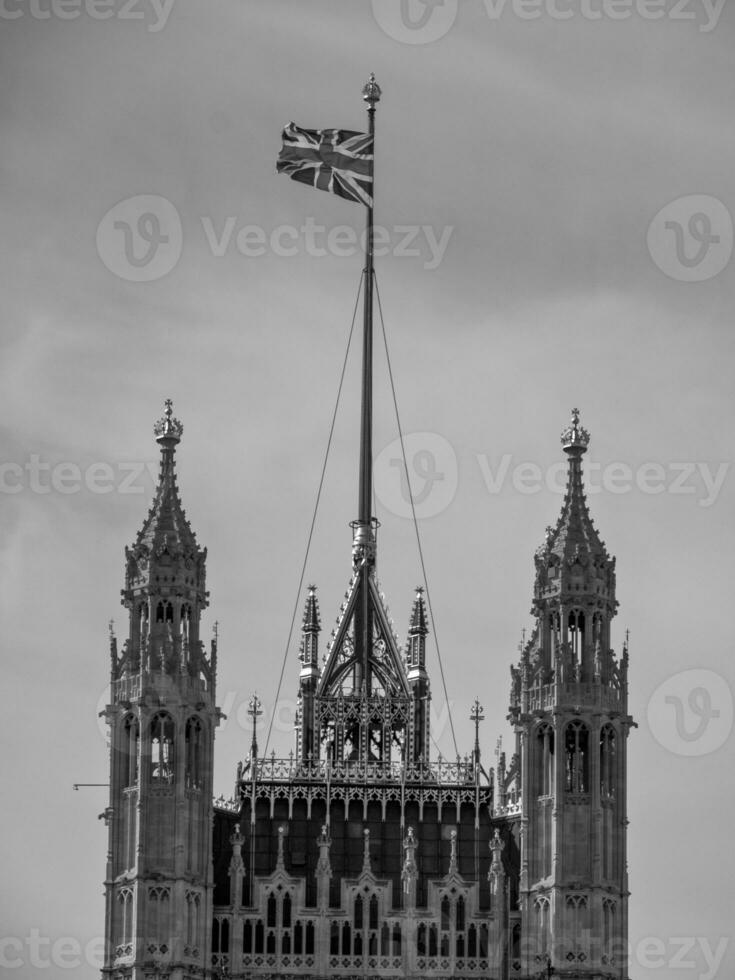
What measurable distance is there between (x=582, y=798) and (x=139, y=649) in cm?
1633

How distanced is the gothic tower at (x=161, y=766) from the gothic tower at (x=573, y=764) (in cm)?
1116

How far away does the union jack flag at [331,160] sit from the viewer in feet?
481

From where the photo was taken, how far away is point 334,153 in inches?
5842

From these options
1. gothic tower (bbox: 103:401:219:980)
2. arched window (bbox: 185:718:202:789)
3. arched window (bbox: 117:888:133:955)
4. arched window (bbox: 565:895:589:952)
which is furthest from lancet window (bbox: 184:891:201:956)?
arched window (bbox: 565:895:589:952)

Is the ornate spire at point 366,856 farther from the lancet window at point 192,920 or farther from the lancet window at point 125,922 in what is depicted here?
the lancet window at point 125,922

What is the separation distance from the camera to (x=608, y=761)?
13925 centimetres

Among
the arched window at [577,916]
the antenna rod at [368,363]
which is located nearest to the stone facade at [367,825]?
the arched window at [577,916]

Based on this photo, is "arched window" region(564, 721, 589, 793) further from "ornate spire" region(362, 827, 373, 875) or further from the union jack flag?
the union jack flag

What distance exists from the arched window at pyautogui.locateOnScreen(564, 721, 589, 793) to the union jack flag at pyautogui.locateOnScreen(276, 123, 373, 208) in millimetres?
22839

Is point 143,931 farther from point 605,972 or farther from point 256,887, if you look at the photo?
point 605,972

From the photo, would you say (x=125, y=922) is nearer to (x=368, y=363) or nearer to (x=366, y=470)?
(x=366, y=470)

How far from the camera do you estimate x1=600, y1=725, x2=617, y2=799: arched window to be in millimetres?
138875


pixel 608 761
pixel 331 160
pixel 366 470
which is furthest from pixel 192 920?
pixel 331 160

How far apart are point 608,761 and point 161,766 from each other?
15597 mm
